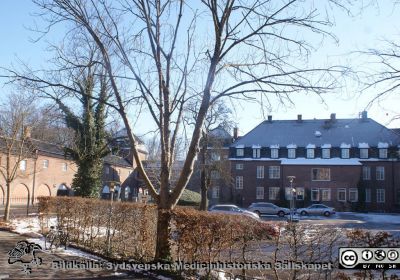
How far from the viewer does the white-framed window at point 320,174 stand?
5459 cm

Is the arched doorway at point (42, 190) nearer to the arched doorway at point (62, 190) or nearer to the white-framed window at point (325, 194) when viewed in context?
the arched doorway at point (62, 190)

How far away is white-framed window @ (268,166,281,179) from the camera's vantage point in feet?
187

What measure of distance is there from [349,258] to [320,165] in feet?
159

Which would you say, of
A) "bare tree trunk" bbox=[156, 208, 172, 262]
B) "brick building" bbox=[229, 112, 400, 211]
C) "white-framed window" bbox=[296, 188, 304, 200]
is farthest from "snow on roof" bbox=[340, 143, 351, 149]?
"bare tree trunk" bbox=[156, 208, 172, 262]

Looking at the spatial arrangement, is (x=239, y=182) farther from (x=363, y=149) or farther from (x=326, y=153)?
(x=363, y=149)

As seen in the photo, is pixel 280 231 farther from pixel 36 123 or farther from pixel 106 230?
pixel 36 123

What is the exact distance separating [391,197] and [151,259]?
47617mm

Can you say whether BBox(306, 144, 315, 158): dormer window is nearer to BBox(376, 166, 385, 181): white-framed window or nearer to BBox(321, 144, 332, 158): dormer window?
BBox(321, 144, 332, 158): dormer window

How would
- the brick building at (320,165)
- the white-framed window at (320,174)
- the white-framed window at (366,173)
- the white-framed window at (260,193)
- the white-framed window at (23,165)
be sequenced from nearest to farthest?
the white-framed window at (23,165) < the brick building at (320,165) < the white-framed window at (366,173) < the white-framed window at (320,174) < the white-framed window at (260,193)

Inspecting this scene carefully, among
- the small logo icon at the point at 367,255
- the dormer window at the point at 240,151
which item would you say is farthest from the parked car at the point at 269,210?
the small logo icon at the point at 367,255

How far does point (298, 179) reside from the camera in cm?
5547

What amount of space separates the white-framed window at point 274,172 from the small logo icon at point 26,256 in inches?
1782

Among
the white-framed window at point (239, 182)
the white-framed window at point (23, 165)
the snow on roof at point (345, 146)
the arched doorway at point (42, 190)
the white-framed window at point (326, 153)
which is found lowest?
the arched doorway at point (42, 190)

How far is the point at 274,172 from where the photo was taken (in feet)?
188
